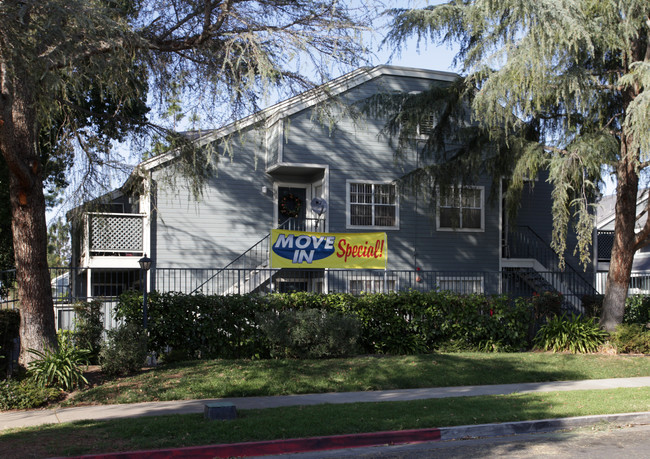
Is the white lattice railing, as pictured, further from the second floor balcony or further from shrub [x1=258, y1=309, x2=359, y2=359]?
shrub [x1=258, y1=309, x2=359, y2=359]

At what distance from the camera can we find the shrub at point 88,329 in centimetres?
1264

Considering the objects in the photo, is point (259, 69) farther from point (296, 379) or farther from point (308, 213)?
point (308, 213)

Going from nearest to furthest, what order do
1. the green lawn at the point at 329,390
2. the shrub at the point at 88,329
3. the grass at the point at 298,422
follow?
1. the grass at the point at 298,422
2. the green lawn at the point at 329,390
3. the shrub at the point at 88,329

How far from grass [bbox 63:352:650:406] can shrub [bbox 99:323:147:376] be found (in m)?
0.32

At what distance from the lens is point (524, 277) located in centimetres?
2092

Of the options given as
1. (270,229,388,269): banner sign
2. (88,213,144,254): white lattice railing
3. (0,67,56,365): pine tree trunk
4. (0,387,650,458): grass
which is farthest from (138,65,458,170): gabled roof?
(0,387,650,458): grass

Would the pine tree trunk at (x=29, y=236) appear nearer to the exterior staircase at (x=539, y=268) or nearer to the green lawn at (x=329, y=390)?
the green lawn at (x=329, y=390)

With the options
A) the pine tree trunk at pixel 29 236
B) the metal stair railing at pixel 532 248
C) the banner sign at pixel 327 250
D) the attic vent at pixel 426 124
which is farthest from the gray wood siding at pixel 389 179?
the pine tree trunk at pixel 29 236

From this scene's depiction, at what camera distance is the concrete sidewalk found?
30.1ft

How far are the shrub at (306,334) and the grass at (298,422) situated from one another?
3614mm

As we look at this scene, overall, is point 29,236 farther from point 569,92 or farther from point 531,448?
point 569,92

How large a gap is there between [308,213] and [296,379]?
10022 mm

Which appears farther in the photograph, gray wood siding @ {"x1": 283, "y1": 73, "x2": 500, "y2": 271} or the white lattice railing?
gray wood siding @ {"x1": 283, "y1": 73, "x2": 500, "y2": 271}

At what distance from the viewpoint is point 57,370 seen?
10.6 metres
